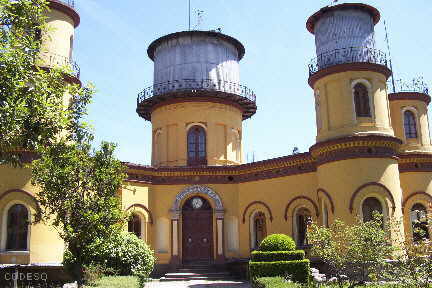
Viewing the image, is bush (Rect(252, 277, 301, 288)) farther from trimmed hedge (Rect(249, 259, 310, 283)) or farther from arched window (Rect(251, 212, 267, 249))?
arched window (Rect(251, 212, 267, 249))

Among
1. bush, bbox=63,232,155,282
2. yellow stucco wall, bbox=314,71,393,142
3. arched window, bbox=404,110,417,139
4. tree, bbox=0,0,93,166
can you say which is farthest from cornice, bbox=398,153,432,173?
tree, bbox=0,0,93,166

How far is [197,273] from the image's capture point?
79.4 ft

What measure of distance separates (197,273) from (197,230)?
2676 mm

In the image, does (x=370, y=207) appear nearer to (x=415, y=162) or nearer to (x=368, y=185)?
(x=368, y=185)

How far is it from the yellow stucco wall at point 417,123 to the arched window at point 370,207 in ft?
19.1

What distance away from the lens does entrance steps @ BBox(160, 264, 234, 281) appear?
23.5 metres

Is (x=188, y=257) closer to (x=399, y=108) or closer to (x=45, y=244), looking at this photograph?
(x=45, y=244)

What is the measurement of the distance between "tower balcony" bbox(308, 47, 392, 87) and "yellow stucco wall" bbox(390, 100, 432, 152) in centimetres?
356

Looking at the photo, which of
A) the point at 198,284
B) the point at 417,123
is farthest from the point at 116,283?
the point at 417,123

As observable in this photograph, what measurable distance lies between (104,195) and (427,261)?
9106 millimetres

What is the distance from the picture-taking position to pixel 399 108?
2584 cm

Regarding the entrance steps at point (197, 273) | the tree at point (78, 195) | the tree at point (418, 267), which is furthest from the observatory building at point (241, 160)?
the tree at point (418, 267)

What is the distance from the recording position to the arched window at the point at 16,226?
68.0 feet

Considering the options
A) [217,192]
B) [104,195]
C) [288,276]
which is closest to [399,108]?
[217,192]
